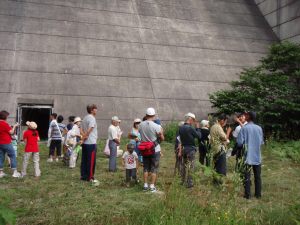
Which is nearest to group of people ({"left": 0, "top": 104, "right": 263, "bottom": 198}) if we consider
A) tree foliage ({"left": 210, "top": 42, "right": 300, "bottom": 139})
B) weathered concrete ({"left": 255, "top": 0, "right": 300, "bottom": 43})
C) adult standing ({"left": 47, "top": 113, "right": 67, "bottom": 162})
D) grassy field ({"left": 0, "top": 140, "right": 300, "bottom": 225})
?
grassy field ({"left": 0, "top": 140, "right": 300, "bottom": 225})

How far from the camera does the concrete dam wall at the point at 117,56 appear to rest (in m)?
17.9

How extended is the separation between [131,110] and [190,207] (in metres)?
13.1

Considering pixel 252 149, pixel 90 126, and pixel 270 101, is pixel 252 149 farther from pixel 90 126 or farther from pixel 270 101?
pixel 270 101

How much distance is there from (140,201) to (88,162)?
252 cm

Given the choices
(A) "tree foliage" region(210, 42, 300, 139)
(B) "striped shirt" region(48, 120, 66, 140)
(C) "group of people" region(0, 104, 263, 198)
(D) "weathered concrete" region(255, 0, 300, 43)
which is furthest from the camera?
(D) "weathered concrete" region(255, 0, 300, 43)

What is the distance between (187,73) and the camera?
20891 millimetres

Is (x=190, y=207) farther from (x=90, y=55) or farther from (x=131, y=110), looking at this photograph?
(x=90, y=55)

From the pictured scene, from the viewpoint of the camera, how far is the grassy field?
5.22 meters

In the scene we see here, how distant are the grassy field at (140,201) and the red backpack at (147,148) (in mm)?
878

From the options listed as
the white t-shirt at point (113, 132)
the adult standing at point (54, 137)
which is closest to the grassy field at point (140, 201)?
the white t-shirt at point (113, 132)

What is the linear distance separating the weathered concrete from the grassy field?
15.9 m

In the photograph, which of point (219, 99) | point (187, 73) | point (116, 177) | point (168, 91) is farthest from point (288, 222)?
point (187, 73)

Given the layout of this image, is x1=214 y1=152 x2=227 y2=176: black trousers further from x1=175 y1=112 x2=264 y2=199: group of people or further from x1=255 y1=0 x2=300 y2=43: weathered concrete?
x1=255 y1=0 x2=300 y2=43: weathered concrete

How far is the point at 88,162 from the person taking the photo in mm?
9133
